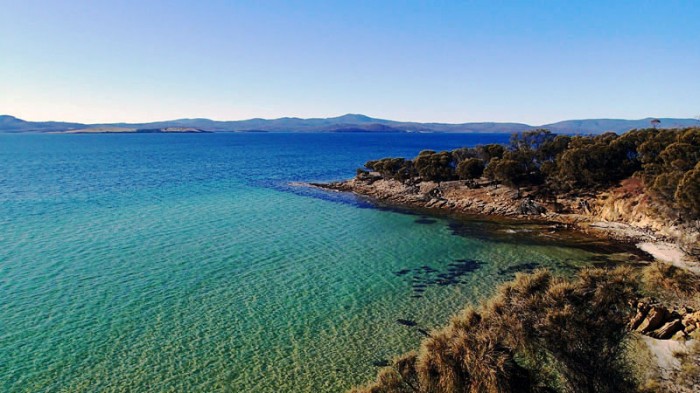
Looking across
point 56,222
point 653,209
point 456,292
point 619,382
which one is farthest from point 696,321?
point 56,222

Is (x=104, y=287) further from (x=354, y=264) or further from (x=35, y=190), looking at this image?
(x=35, y=190)

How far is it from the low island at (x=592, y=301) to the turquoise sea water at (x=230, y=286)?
16.1 feet

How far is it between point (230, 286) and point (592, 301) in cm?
2109

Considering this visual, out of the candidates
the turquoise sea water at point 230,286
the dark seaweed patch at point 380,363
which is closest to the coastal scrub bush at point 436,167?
the turquoise sea water at point 230,286

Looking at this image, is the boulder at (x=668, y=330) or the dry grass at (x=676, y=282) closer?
the boulder at (x=668, y=330)

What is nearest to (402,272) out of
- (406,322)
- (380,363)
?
(406,322)

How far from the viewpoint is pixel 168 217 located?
45906mm

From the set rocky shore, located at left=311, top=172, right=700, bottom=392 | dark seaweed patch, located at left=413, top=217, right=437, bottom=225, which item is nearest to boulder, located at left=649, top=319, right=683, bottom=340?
rocky shore, located at left=311, top=172, right=700, bottom=392

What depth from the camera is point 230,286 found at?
2698 centimetres

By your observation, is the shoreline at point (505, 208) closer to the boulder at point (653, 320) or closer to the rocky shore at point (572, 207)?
the rocky shore at point (572, 207)

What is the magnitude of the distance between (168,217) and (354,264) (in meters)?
25.2

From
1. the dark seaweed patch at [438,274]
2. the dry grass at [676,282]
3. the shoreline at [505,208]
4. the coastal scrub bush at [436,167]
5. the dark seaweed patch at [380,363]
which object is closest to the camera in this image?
the dark seaweed patch at [380,363]

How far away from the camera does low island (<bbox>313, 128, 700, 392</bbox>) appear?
40.8ft

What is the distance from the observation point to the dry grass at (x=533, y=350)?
12.2 meters
